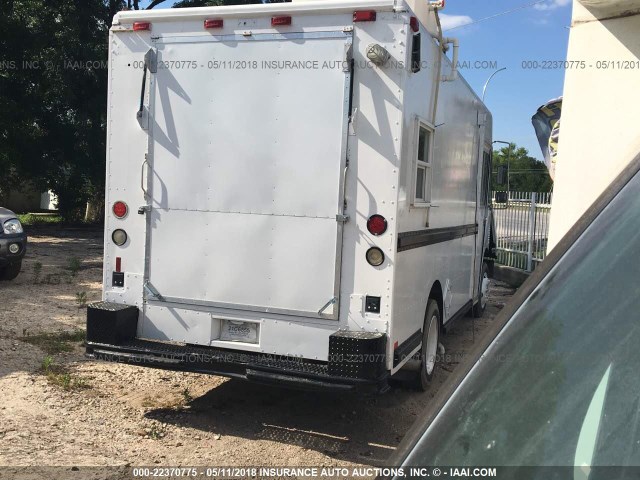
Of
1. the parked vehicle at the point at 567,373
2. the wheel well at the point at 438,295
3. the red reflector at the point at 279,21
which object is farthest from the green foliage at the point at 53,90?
the parked vehicle at the point at 567,373

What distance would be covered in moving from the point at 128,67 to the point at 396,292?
2.96 m

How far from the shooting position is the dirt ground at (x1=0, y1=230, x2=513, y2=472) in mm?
4539

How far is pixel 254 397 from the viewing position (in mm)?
5875

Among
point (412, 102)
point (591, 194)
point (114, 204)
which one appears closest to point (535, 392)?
point (591, 194)

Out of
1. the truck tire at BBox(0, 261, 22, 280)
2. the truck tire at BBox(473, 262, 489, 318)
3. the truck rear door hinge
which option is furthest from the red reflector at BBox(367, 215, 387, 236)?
the truck tire at BBox(0, 261, 22, 280)

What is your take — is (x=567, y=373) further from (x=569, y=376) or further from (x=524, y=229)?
(x=524, y=229)

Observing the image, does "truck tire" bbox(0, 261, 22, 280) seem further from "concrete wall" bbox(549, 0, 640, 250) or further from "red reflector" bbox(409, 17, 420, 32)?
"concrete wall" bbox(549, 0, 640, 250)

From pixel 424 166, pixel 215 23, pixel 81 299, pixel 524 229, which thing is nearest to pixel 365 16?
pixel 215 23

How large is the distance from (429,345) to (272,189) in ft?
8.05

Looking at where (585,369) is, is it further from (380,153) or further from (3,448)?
(3,448)

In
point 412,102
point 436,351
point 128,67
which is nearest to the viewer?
point 412,102

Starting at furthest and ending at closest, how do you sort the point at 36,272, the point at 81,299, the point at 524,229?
the point at 524,229 < the point at 36,272 < the point at 81,299

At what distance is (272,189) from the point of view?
193 inches

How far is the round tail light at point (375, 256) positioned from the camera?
4.63 m
